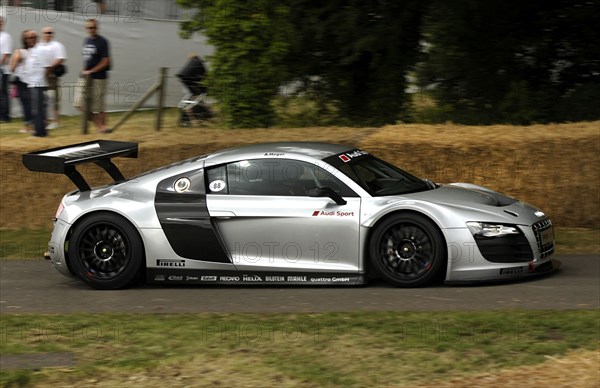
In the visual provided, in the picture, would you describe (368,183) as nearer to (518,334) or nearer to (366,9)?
(518,334)

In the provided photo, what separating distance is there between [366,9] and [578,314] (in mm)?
8940

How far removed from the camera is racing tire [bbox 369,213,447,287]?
357 inches

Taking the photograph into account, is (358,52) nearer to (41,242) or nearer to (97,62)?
(97,62)

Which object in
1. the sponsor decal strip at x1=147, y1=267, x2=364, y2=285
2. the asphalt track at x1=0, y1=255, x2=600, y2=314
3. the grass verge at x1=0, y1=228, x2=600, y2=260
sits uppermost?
the grass verge at x1=0, y1=228, x2=600, y2=260

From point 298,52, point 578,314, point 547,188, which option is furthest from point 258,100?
point 578,314

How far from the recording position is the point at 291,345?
708 cm

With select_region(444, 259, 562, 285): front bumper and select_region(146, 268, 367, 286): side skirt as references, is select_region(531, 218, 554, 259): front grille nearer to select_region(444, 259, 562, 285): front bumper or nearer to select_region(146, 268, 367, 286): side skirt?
select_region(444, 259, 562, 285): front bumper

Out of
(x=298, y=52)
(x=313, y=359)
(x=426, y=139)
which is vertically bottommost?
(x=313, y=359)

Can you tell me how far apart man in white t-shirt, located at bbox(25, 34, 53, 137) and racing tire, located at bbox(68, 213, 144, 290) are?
20.7 ft

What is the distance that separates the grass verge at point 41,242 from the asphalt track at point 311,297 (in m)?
1.10

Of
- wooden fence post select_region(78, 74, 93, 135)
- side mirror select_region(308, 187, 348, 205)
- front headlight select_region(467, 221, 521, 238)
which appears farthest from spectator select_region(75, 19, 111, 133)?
front headlight select_region(467, 221, 521, 238)

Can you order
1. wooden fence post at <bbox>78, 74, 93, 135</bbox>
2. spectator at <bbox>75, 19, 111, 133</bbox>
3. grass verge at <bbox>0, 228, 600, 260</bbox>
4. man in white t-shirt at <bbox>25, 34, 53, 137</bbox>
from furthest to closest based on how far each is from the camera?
1. spectator at <bbox>75, 19, 111, 133</bbox>
2. man in white t-shirt at <bbox>25, 34, 53, 137</bbox>
3. wooden fence post at <bbox>78, 74, 93, 135</bbox>
4. grass verge at <bbox>0, 228, 600, 260</bbox>

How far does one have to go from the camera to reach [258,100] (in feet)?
51.8

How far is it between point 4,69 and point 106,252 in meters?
10.7
